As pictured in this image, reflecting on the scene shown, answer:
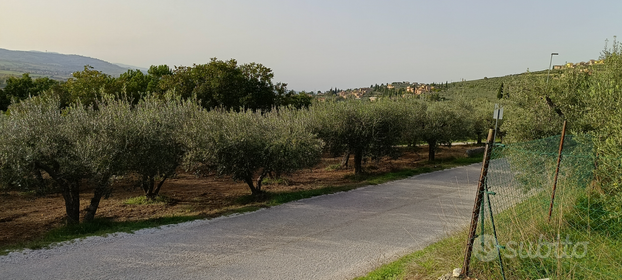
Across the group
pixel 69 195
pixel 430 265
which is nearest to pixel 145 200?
pixel 69 195

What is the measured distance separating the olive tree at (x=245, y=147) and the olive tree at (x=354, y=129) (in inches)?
132

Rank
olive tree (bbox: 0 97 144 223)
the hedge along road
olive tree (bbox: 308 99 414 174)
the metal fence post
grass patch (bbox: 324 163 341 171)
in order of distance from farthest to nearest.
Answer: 1. grass patch (bbox: 324 163 341 171)
2. olive tree (bbox: 308 99 414 174)
3. olive tree (bbox: 0 97 144 223)
4. the hedge along road
5. the metal fence post

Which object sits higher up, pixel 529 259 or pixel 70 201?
pixel 529 259

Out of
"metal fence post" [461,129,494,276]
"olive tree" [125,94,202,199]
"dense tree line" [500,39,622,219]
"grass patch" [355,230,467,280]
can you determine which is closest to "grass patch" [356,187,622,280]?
"grass patch" [355,230,467,280]

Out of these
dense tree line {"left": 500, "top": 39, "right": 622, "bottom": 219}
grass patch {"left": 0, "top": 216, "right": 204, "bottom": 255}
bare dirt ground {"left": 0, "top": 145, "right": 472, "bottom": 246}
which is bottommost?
bare dirt ground {"left": 0, "top": 145, "right": 472, "bottom": 246}

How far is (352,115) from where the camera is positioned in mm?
16734

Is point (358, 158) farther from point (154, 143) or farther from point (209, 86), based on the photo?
point (209, 86)

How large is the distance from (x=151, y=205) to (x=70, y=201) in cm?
273

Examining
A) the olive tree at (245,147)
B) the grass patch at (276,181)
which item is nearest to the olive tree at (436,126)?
the grass patch at (276,181)

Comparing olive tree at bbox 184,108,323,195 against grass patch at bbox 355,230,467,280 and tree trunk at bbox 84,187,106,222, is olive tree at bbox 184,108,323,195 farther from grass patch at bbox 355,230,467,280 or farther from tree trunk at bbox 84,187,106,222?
grass patch at bbox 355,230,467,280

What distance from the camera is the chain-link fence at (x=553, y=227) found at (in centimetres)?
513

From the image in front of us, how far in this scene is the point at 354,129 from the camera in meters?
16.4

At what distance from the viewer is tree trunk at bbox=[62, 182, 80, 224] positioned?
9.55 m

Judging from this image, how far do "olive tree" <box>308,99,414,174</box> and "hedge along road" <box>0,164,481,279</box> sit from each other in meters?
4.94
